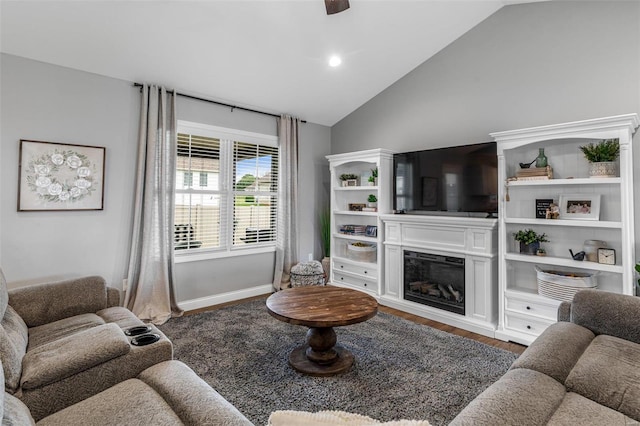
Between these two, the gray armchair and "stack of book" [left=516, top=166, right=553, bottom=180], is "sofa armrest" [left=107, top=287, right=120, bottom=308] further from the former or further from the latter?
"stack of book" [left=516, top=166, right=553, bottom=180]

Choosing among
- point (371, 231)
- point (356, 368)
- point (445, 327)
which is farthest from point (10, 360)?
point (371, 231)

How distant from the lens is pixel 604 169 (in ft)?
8.87

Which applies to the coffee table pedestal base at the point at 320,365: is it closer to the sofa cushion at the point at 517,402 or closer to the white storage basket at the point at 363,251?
the sofa cushion at the point at 517,402

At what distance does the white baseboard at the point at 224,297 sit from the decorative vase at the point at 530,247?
316 cm

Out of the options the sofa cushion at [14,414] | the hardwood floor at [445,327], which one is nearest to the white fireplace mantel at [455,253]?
the hardwood floor at [445,327]

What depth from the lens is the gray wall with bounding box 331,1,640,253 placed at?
2.85m

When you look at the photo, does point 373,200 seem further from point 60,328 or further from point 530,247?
point 60,328

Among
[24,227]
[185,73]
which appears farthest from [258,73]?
[24,227]

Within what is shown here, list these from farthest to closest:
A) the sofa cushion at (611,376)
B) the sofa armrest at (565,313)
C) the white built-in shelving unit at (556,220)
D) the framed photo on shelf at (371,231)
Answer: the framed photo on shelf at (371,231)
the white built-in shelving unit at (556,220)
the sofa armrest at (565,313)
the sofa cushion at (611,376)

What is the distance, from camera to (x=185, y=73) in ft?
11.5

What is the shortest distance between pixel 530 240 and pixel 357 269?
6.97 ft

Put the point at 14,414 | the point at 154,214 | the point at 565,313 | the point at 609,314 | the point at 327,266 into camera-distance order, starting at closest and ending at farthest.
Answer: the point at 14,414
the point at 609,314
the point at 565,313
the point at 154,214
the point at 327,266

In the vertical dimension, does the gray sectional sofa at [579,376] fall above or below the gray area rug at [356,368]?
above

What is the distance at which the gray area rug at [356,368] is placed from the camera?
2080 millimetres
